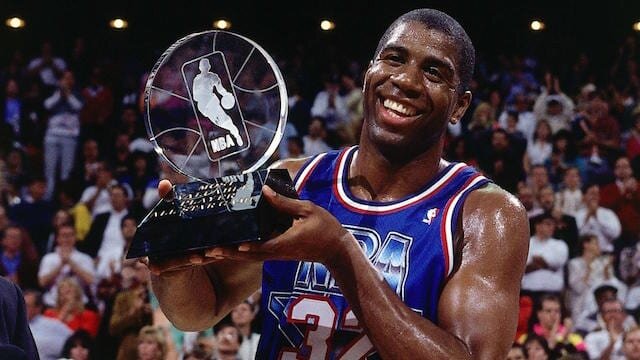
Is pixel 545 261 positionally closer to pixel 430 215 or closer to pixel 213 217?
pixel 430 215

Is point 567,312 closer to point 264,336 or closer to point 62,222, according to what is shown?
point 62,222

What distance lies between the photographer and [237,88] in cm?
226

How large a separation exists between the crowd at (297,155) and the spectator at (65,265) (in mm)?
11

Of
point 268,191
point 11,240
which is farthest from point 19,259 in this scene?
point 268,191

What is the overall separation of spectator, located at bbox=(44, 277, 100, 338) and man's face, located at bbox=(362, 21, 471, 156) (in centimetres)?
514

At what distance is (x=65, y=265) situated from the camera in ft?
25.6

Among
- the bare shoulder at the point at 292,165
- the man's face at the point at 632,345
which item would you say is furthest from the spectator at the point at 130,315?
the bare shoulder at the point at 292,165

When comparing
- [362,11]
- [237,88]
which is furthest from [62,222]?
[237,88]

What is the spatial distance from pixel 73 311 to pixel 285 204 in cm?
570

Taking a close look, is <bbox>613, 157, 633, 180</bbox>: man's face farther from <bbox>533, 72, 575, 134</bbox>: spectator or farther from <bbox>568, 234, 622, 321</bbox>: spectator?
<bbox>568, 234, 622, 321</bbox>: spectator

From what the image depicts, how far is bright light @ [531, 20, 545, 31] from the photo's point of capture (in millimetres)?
11508

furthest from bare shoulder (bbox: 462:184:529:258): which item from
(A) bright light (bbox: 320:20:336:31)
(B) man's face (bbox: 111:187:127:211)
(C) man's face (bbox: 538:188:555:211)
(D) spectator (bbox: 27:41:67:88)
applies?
(A) bright light (bbox: 320:20:336:31)

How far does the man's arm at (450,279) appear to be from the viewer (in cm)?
182

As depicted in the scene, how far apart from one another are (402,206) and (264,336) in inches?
17.1
